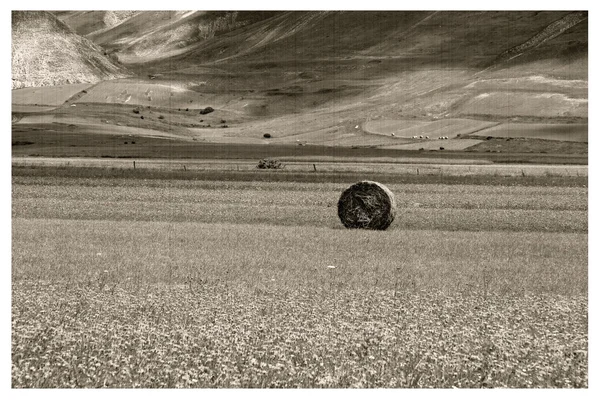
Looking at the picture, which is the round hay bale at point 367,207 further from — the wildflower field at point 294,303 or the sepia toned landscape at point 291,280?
the sepia toned landscape at point 291,280

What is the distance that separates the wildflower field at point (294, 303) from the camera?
10.6 metres

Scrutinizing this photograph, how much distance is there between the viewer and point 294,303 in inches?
576

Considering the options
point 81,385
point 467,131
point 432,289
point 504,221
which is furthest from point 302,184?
point 467,131

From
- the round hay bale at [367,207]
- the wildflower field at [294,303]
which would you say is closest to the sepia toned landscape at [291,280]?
the wildflower field at [294,303]

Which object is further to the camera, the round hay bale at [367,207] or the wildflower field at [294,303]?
the round hay bale at [367,207]

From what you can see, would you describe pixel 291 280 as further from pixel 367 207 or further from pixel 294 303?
pixel 367 207

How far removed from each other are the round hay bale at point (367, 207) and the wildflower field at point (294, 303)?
2.76 ft

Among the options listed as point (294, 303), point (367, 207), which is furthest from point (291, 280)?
point (367, 207)

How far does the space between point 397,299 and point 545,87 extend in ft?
508

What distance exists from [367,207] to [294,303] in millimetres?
Answer: 15634

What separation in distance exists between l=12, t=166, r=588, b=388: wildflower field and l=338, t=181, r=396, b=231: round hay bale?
2.76ft

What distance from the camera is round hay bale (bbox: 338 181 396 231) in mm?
29734

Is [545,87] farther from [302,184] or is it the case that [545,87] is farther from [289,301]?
[289,301]

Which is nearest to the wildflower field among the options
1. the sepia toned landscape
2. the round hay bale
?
the sepia toned landscape
